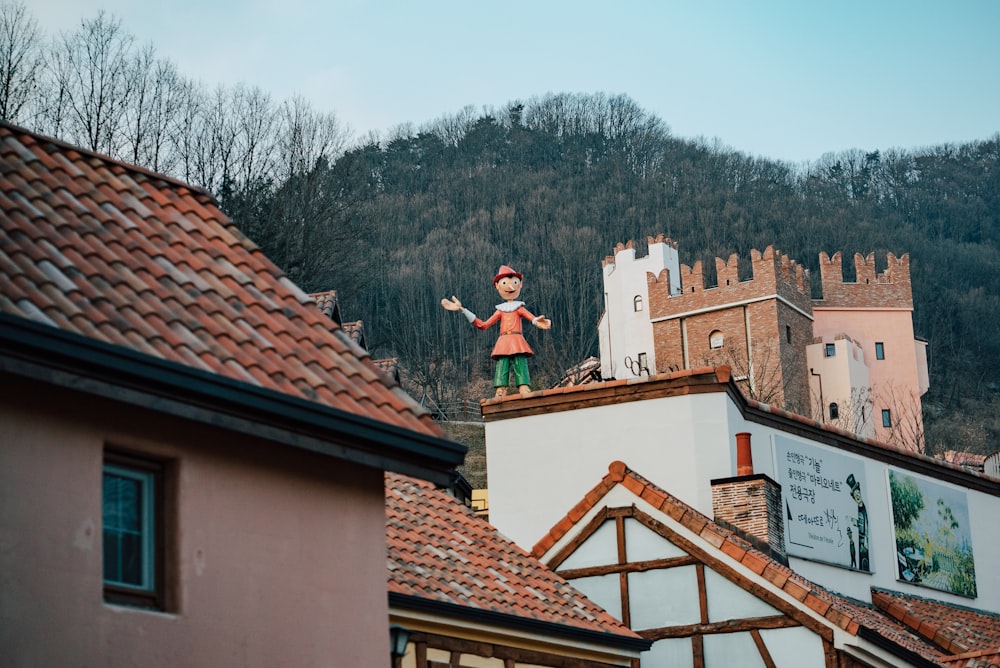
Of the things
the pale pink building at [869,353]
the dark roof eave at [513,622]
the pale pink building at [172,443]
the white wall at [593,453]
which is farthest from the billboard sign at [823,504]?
the pale pink building at [869,353]

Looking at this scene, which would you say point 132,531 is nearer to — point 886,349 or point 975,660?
point 975,660

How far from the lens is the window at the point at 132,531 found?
7.81 m

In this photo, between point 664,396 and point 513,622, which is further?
point 664,396

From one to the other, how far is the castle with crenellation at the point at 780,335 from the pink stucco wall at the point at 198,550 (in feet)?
230

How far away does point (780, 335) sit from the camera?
82.3 meters

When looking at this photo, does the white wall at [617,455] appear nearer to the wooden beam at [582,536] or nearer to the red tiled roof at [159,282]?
the wooden beam at [582,536]

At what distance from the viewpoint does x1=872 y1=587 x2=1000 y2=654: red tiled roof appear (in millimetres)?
22141

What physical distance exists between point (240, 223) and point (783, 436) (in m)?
26.1

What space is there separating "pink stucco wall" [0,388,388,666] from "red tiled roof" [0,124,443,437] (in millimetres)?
425

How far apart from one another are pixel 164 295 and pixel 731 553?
10522 millimetres

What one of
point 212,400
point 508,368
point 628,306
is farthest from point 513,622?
point 628,306

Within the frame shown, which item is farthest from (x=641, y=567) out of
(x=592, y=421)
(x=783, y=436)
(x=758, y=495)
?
(x=783, y=436)

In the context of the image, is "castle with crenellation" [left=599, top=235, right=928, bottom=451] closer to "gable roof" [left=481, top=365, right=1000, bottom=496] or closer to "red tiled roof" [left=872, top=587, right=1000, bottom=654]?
"red tiled roof" [left=872, top=587, right=1000, bottom=654]

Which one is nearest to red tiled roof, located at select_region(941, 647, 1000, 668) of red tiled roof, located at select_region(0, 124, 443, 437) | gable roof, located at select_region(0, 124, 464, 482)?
gable roof, located at select_region(0, 124, 464, 482)
